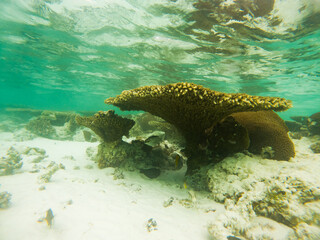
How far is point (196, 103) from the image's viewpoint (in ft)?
11.0

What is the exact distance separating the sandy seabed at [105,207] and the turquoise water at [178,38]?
29.6 ft

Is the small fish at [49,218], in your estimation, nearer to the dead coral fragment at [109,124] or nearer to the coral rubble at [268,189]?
the dead coral fragment at [109,124]

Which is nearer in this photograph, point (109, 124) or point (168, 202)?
point (168, 202)

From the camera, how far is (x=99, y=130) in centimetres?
582

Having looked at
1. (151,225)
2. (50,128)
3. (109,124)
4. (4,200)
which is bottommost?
(50,128)

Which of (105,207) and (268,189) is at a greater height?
(268,189)

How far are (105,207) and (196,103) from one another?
346cm

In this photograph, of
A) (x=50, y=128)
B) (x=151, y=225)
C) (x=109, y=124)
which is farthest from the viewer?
(x=50, y=128)

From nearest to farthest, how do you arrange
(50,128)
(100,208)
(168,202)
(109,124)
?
(100,208), (168,202), (109,124), (50,128)

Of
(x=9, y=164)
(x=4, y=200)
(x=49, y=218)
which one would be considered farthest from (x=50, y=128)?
(x=49, y=218)

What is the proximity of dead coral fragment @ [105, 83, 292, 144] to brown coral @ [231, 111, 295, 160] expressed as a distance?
1.41 m

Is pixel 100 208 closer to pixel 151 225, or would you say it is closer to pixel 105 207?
pixel 105 207

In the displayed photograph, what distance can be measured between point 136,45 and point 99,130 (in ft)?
39.3

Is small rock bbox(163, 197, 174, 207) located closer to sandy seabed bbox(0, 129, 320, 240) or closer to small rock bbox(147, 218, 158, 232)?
sandy seabed bbox(0, 129, 320, 240)
